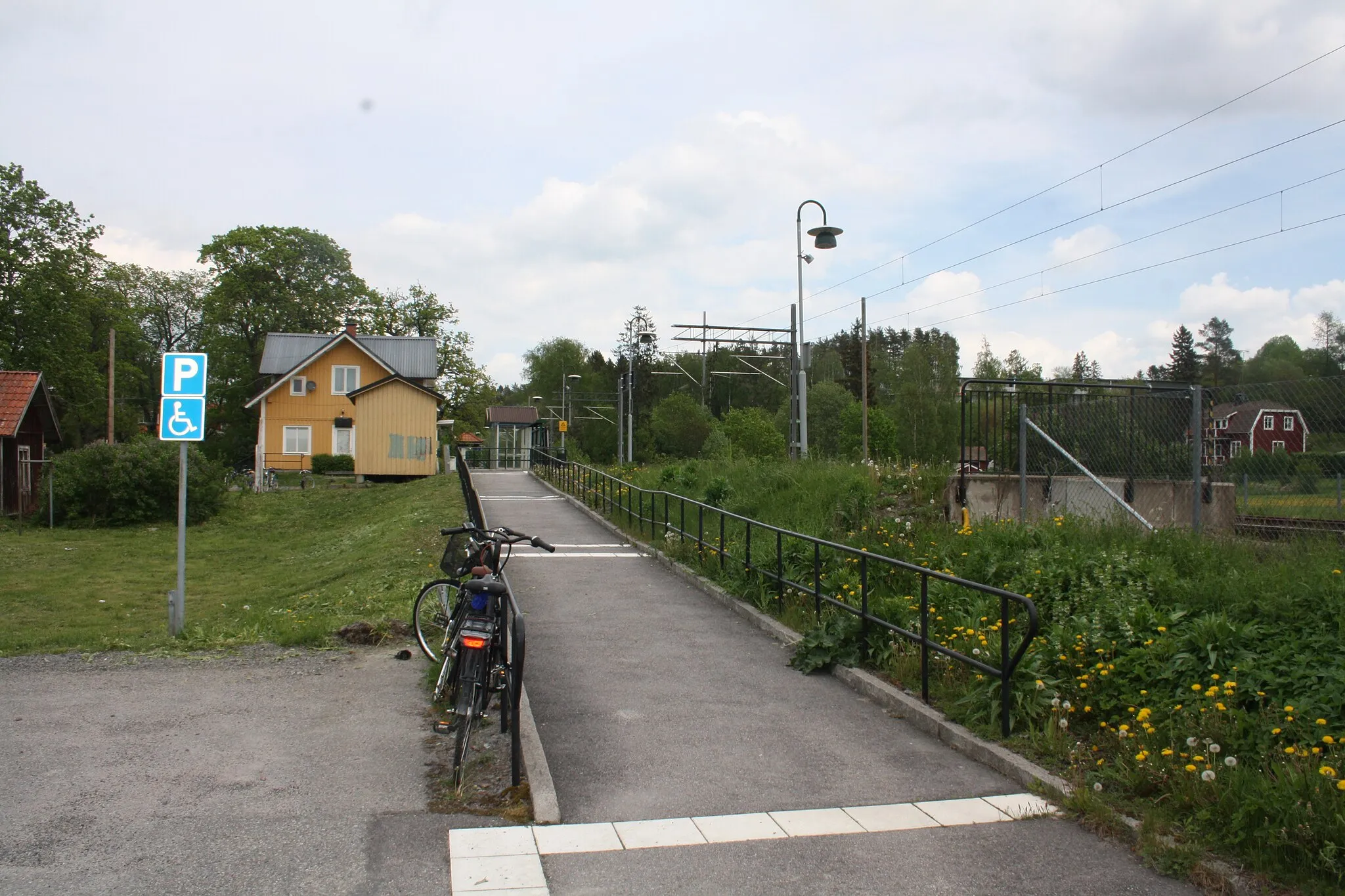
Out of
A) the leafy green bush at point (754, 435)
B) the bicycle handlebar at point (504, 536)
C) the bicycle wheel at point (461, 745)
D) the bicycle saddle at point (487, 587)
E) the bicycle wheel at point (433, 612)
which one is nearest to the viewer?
the bicycle wheel at point (461, 745)

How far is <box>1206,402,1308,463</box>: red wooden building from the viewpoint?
9.20 meters

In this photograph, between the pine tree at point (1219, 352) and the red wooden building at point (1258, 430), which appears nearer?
the red wooden building at point (1258, 430)

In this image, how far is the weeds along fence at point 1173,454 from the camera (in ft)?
29.1

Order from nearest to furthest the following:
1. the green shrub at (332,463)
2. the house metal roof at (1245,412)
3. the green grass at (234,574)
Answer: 1. the house metal roof at (1245,412)
2. the green grass at (234,574)
3. the green shrub at (332,463)

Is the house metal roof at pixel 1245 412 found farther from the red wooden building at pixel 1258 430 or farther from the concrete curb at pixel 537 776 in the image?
the concrete curb at pixel 537 776

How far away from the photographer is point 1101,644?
6445 millimetres

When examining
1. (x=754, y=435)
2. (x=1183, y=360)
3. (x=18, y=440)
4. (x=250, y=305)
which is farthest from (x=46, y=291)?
(x=1183, y=360)

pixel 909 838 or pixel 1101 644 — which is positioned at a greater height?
pixel 1101 644

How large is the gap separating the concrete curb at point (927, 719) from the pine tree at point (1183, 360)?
254 ft

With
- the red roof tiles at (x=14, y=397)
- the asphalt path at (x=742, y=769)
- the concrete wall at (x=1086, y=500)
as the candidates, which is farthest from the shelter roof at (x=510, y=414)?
the asphalt path at (x=742, y=769)

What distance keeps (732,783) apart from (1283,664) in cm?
305

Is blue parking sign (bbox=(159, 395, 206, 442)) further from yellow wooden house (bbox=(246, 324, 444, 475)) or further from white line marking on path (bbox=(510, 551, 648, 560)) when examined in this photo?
yellow wooden house (bbox=(246, 324, 444, 475))

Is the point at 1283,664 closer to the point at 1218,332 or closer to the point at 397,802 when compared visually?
the point at 397,802

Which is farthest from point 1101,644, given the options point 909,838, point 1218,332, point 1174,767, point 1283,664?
point 1218,332
